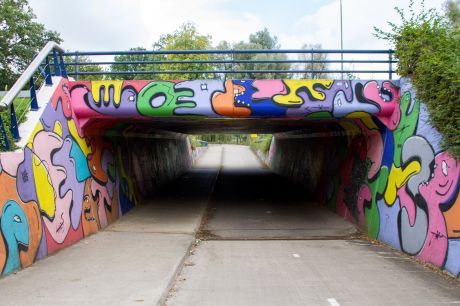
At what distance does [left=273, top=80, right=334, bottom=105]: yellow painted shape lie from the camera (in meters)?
11.0

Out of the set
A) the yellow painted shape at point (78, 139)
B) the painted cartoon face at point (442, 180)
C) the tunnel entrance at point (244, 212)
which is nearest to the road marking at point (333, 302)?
the painted cartoon face at point (442, 180)

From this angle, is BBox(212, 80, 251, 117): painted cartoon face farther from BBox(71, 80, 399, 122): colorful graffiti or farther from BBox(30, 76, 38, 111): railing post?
BBox(30, 76, 38, 111): railing post

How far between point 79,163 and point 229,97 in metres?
3.77

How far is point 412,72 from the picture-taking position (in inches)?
396

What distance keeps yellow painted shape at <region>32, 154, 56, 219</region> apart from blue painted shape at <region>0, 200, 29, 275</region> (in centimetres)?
87

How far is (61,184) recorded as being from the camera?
952 cm

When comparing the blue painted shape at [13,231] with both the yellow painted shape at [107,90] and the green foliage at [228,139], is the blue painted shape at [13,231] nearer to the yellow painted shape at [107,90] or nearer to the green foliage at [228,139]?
the yellow painted shape at [107,90]

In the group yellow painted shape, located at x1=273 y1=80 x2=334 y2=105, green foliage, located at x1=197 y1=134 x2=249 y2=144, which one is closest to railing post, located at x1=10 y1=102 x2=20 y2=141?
yellow painted shape, located at x1=273 y1=80 x2=334 y2=105

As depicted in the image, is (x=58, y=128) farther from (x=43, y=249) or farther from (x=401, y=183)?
(x=401, y=183)

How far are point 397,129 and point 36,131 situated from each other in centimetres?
752

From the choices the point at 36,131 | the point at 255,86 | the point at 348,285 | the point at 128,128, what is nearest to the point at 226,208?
the point at 128,128

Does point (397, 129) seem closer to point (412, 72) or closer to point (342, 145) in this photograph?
point (412, 72)

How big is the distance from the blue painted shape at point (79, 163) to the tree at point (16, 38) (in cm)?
3337

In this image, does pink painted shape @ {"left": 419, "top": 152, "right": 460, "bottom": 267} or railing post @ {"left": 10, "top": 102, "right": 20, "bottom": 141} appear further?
railing post @ {"left": 10, "top": 102, "right": 20, "bottom": 141}
